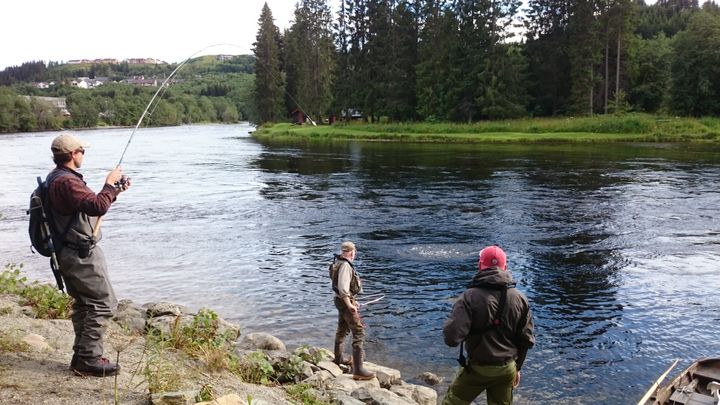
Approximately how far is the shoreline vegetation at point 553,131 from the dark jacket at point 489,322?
5343 centimetres

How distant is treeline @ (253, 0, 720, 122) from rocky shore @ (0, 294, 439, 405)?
165 ft

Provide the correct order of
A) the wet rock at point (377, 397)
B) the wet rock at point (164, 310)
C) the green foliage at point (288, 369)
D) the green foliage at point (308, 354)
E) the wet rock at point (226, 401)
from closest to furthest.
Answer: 1. the wet rock at point (226, 401)
2. the wet rock at point (377, 397)
3. the green foliage at point (288, 369)
4. the green foliage at point (308, 354)
5. the wet rock at point (164, 310)

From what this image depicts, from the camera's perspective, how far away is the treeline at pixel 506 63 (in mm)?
63312

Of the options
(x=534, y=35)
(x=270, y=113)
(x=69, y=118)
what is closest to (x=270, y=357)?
(x=534, y=35)

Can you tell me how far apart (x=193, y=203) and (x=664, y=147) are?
39288 mm

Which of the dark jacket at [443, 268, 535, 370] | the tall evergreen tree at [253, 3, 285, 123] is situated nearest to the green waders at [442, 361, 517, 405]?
the dark jacket at [443, 268, 535, 370]

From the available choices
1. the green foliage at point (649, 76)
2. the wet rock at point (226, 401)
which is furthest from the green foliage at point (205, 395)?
the green foliage at point (649, 76)

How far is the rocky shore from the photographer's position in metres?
5.68

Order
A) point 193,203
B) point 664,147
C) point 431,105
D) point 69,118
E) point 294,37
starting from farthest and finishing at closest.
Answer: point 69,118, point 294,37, point 431,105, point 664,147, point 193,203

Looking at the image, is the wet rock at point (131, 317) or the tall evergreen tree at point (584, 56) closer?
the wet rock at point (131, 317)

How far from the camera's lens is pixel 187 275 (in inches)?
614

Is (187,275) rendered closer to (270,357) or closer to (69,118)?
(270,357)

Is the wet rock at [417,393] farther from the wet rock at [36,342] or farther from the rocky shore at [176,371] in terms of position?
the wet rock at [36,342]

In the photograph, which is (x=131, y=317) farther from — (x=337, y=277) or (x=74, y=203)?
(x=74, y=203)
